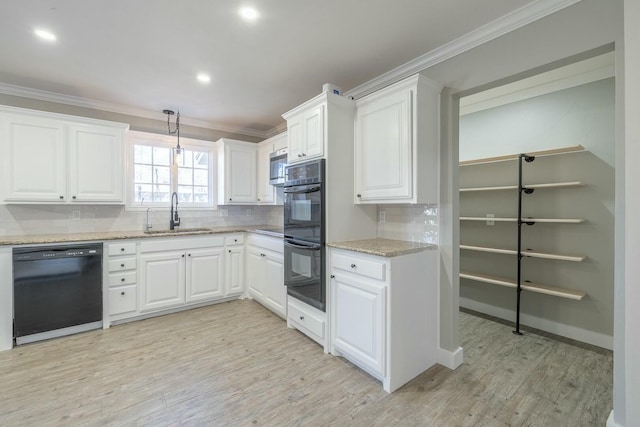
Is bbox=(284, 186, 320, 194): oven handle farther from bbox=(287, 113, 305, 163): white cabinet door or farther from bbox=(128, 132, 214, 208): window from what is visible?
bbox=(128, 132, 214, 208): window

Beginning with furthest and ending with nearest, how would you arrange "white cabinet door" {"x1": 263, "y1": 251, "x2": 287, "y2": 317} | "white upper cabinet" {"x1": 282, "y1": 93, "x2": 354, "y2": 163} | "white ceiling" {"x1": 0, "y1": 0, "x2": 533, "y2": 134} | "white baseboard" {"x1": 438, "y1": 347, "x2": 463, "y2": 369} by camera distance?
1. "white cabinet door" {"x1": 263, "y1": 251, "x2": 287, "y2": 317}
2. "white upper cabinet" {"x1": 282, "y1": 93, "x2": 354, "y2": 163}
3. "white baseboard" {"x1": 438, "y1": 347, "x2": 463, "y2": 369}
4. "white ceiling" {"x1": 0, "y1": 0, "x2": 533, "y2": 134}

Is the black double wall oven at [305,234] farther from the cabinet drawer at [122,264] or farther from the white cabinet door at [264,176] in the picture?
the cabinet drawer at [122,264]

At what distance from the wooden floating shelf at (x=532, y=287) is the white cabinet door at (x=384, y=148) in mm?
1758

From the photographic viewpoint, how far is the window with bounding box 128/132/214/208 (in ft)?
12.6

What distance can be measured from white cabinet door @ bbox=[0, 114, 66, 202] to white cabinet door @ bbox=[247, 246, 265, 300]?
2.17 meters

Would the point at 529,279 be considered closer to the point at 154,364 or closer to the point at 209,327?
the point at 209,327

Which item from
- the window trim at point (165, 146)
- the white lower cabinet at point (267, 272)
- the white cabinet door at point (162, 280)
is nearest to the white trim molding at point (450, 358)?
the white lower cabinet at point (267, 272)

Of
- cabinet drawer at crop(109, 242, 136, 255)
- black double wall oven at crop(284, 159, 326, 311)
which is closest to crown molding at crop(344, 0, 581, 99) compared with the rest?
black double wall oven at crop(284, 159, 326, 311)

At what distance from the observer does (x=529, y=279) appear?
3.08 metres

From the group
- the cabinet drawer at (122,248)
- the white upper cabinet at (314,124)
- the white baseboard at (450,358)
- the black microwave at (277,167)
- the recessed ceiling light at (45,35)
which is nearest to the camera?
the recessed ceiling light at (45,35)

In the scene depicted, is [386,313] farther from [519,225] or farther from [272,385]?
[519,225]

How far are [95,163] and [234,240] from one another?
1810mm

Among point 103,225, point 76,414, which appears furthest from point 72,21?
point 76,414

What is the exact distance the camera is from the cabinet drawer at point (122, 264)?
306 cm
